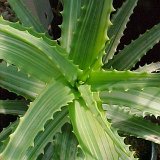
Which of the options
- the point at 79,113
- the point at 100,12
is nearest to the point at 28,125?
the point at 79,113

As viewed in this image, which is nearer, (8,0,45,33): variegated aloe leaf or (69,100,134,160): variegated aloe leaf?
(69,100,134,160): variegated aloe leaf

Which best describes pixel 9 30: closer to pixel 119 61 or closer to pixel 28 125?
pixel 28 125

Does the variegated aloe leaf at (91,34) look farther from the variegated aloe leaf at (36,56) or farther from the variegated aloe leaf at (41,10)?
the variegated aloe leaf at (41,10)

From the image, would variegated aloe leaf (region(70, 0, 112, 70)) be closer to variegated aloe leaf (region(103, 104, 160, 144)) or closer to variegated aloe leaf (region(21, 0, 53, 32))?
variegated aloe leaf (region(103, 104, 160, 144))

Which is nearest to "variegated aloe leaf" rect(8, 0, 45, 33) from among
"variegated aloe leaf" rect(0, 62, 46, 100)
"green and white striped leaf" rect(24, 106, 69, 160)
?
"variegated aloe leaf" rect(0, 62, 46, 100)

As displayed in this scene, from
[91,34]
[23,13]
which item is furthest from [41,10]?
[91,34]

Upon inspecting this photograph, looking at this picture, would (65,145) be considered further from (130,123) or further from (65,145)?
(130,123)
